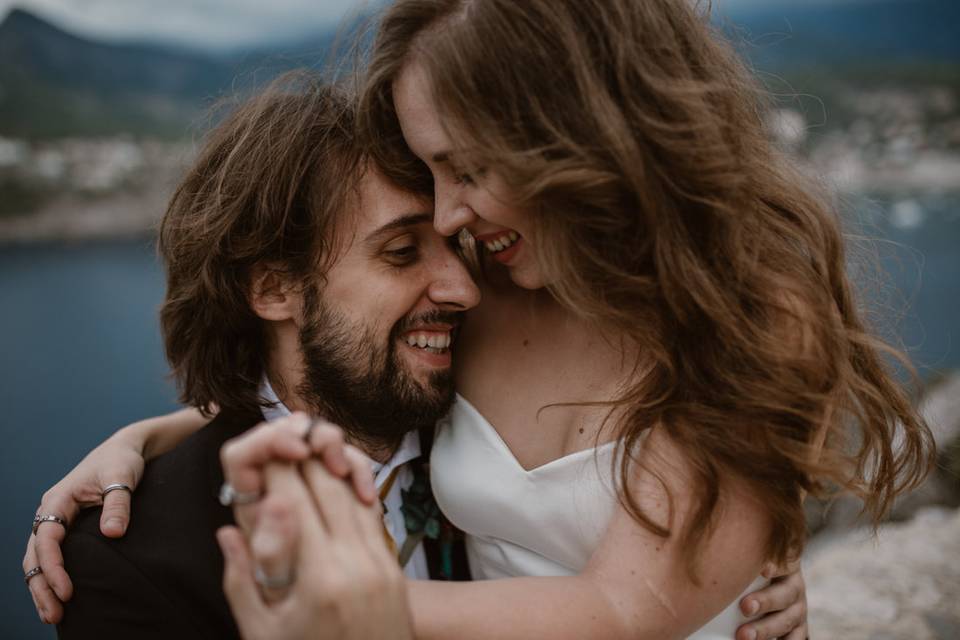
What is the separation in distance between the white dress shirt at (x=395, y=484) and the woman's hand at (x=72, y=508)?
1.61ft

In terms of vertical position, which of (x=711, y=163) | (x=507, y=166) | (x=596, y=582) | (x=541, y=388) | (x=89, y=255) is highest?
(x=89, y=255)

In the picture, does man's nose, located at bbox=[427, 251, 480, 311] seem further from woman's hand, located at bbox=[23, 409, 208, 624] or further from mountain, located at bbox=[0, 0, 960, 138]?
mountain, located at bbox=[0, 0, 960, 138]

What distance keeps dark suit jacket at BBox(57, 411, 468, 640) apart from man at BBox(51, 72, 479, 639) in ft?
0.62

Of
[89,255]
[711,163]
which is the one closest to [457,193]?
[711,163]

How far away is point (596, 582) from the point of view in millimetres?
1888

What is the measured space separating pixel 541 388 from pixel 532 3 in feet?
3.98

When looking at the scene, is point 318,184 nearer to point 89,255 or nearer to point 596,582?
point 596,582

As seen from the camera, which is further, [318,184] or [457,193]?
[318,184]

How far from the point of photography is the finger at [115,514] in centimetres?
211

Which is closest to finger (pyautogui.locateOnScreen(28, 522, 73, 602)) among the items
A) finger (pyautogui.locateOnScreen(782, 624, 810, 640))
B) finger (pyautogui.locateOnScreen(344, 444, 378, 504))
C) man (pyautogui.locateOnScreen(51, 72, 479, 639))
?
man (pyautogui.locateOnScreen(51, 72, 479, 639))

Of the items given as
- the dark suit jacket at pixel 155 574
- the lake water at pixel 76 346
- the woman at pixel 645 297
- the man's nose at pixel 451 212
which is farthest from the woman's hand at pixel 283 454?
the lake water at pixel 76 346

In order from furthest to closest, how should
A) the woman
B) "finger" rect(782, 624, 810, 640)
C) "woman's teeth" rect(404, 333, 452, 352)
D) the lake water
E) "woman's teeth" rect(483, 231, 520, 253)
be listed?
the lake water → "woman's teeth" rect(404, 333, 452, 352) → "finger" rect(782, 624, 810, 640) → "woman's teeth" rect(483, 231, 520, 253) → the woman

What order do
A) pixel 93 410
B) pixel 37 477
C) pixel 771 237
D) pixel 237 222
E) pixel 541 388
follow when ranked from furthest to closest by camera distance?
pixel 93 410 < pixel 37 477 < pixel 237 222 < pixel 541 388 < pixel 771 237

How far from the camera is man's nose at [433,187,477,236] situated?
2.24m
